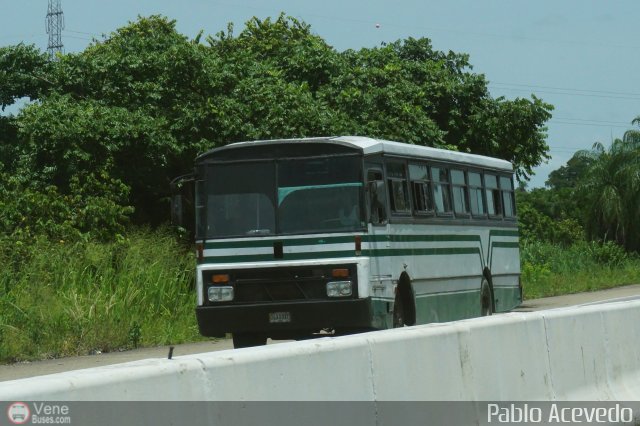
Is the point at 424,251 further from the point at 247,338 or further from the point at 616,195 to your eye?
the point at 616,195

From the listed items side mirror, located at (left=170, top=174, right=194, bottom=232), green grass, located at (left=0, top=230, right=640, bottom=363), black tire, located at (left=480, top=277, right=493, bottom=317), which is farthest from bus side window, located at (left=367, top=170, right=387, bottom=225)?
black tire, located at (left=480, top=277, right=493, bottom=317)

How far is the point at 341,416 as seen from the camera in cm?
643

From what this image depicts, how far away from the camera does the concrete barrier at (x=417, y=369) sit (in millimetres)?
5105

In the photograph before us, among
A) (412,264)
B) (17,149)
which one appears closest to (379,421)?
(412,264)

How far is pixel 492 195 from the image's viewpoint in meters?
22.2

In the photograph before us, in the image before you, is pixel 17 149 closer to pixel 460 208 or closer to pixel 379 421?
pixel 460 208

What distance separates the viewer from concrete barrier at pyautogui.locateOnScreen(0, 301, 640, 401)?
5105 millimetres

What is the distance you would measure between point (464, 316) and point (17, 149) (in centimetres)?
1583

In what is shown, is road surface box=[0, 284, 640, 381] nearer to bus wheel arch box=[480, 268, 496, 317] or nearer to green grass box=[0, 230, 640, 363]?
green grass box=[0, 230, 640, 363]

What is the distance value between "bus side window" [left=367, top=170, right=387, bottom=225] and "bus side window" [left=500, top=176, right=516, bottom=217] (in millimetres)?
6884

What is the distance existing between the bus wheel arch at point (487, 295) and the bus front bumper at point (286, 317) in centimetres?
512

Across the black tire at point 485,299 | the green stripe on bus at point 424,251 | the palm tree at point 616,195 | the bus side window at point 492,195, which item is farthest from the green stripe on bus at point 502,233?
the palm tree at point 616,195

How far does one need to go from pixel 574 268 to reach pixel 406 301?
2638 centimetres

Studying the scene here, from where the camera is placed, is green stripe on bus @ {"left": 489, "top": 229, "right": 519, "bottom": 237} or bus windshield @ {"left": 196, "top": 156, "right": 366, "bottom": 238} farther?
green stripe on bus @ {"left": 489, "top": 229, "right": 519, "bottom": 237}
